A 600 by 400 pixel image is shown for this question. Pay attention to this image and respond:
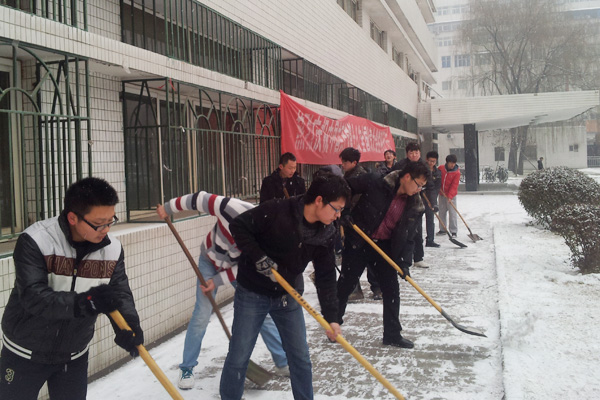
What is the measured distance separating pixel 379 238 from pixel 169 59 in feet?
9.41

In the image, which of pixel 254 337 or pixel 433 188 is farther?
pixel 433 188

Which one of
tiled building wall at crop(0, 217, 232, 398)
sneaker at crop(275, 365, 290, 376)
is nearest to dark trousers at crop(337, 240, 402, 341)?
sneaker at crop(275, 365, 290, 376)

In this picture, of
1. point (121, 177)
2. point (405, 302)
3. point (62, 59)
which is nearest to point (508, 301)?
point (405, 302)

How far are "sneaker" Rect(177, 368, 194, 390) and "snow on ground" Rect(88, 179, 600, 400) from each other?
0.06 meters

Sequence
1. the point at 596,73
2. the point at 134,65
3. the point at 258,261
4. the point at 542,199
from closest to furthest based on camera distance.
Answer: the point at 258,261 → the point at 134,65 → the point at 542,199 → the point at 596,73

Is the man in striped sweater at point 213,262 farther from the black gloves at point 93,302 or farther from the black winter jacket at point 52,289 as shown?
the black gloves at point 93,302

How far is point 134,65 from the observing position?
502cm

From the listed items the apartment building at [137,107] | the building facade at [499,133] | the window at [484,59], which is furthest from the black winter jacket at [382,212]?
the window at [484,59]

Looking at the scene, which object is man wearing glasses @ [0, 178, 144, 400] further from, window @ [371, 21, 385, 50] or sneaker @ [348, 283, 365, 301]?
window @ [371, 21, 385, 50]

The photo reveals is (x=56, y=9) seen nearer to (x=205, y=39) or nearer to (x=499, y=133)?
(x=205, y=39)

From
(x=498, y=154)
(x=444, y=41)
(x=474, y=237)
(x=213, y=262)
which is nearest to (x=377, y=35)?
(x=474, y=237)

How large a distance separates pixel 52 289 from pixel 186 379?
1984mm

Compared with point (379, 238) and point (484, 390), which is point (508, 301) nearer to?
point (379, 238)

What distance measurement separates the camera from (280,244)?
10.1ft
